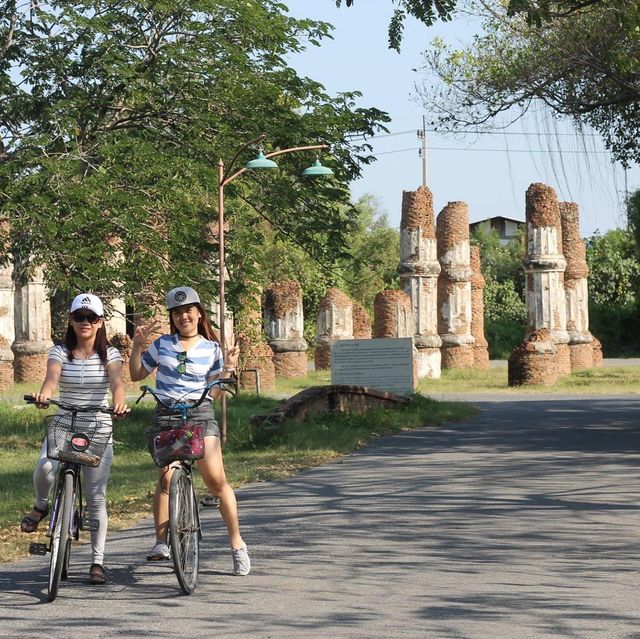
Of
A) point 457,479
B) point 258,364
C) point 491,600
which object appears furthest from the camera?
point 258,364

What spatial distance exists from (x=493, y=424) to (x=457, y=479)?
8873 mm

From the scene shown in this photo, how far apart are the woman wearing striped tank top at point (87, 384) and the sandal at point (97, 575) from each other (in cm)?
7

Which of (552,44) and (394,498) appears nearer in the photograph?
(394,498)

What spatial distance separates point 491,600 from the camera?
846 centimetres

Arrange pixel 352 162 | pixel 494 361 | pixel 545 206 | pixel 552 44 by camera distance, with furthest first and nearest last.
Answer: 1. pixel 494 361
2. pixel 545 206
3. pixel 352 162
4. pixel 552 44

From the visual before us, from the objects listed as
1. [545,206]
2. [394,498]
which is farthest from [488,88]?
[545,206]

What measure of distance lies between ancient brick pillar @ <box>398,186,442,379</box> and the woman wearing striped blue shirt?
1343 inches

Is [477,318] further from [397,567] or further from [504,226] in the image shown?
[504,226]

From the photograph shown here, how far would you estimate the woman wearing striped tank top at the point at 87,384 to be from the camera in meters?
9.32

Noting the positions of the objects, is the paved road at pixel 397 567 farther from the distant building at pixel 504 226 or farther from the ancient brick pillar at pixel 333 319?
the distant building at pixel 504 226

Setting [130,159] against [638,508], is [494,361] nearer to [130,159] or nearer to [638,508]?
[130,159]

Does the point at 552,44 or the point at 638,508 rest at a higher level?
the point at 552,44

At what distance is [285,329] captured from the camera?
42312 mm

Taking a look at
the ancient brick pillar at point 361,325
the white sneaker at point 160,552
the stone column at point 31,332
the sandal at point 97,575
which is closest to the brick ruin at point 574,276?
the ancient brick pillar at point 361,325
